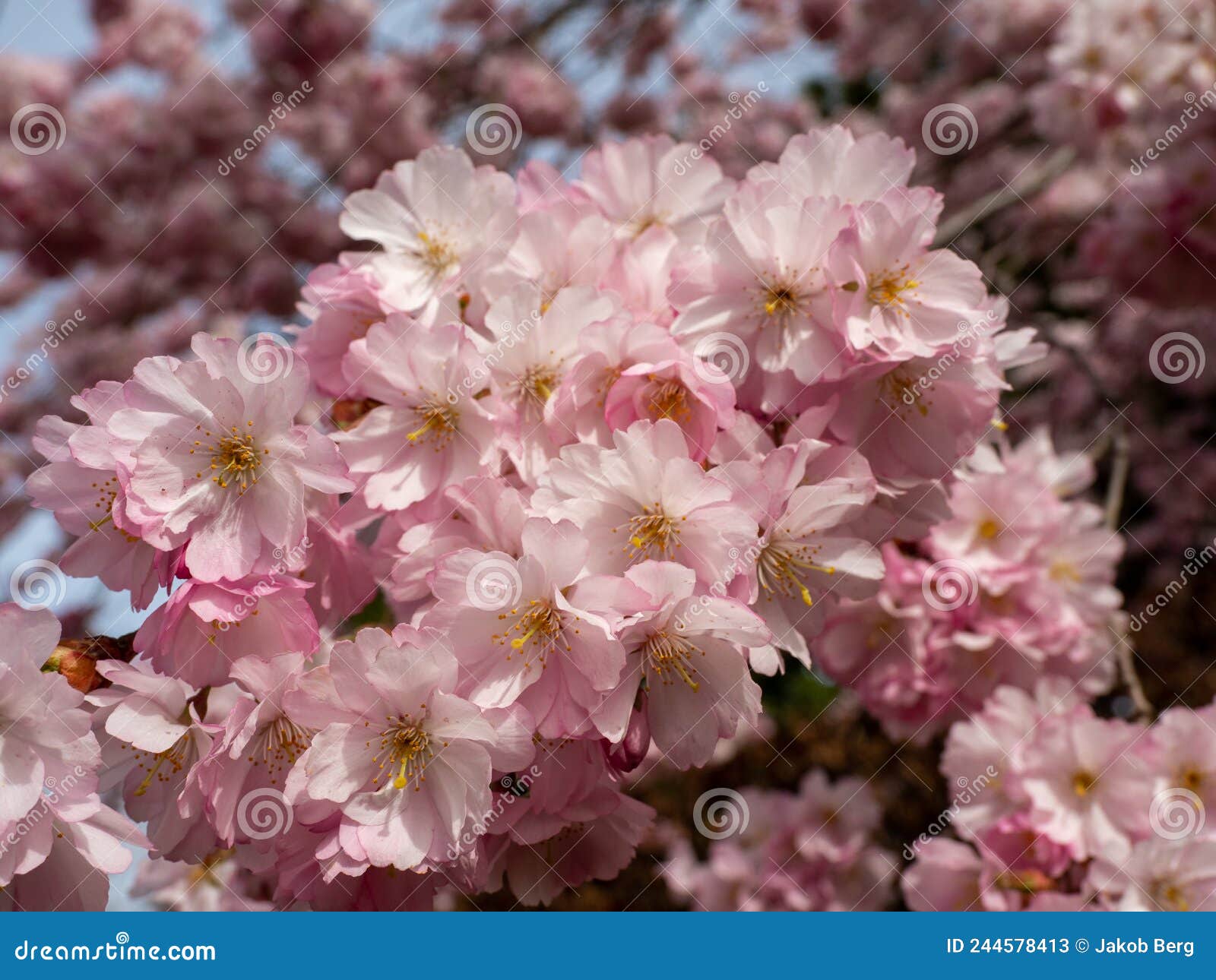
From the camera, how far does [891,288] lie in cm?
117

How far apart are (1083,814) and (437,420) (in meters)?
1.26

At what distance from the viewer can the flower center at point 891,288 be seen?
3.81 ft

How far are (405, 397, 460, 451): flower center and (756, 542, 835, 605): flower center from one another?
1.31ft

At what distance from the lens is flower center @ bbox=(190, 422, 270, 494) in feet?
3.51

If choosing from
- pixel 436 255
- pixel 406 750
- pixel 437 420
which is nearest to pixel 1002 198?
pixel 436 255

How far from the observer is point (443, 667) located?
1002mm

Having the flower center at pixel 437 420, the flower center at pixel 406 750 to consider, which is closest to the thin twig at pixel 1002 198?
the flower center at pixel 437 420

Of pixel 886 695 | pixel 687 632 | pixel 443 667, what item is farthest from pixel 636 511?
pixel 886 695

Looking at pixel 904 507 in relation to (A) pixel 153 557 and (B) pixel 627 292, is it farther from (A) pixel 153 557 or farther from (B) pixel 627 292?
(A) pixel 153 557

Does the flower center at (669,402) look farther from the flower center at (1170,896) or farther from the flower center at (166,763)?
the flower center at (1170,896)

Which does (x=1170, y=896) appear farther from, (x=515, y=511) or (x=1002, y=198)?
(x=1002, y=198)

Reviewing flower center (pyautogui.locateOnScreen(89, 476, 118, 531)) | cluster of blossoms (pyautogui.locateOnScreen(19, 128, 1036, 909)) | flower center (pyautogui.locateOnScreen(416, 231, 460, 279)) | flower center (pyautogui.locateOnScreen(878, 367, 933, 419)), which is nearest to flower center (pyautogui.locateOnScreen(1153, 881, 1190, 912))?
cluster of blossoms (pyautogui.locateOnScreen(19, 128, 1036, 909))

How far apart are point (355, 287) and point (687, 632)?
2.06 ft

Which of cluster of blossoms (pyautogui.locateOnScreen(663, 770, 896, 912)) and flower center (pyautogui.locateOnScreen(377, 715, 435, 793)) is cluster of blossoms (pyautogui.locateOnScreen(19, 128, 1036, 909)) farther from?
cluster of blossoms (pyautogui.locateOnScreen(663, 770, 896, 912))
